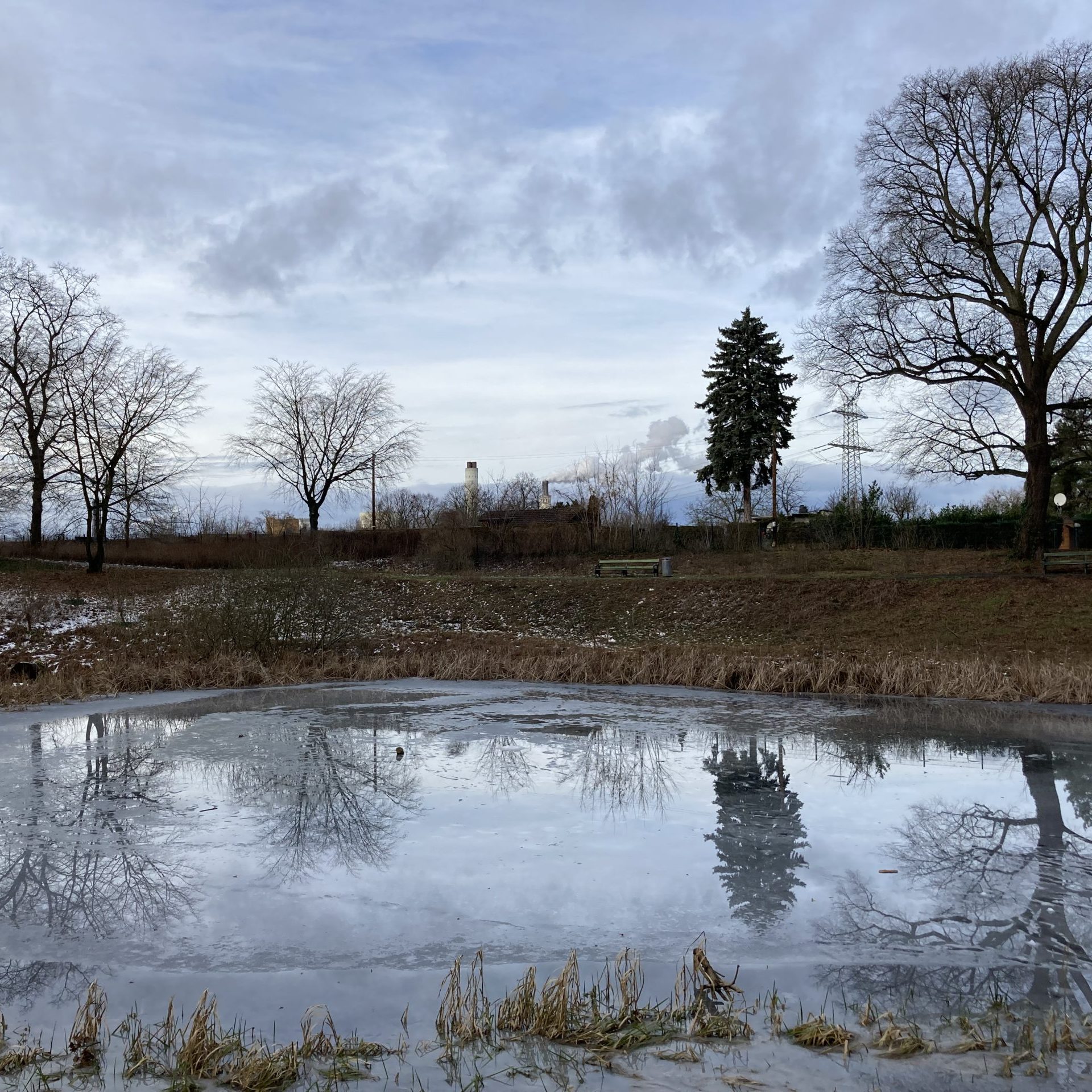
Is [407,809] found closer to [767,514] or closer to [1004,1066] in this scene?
[1004,1066]

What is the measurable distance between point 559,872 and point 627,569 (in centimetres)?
2488

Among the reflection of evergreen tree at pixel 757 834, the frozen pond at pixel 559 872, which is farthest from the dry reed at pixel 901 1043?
the reflection of evergreen tree at pixel 757 834

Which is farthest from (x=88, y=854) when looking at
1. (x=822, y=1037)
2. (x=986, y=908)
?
(x=986, y=908)

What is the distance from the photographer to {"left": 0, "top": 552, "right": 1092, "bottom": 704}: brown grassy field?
1522 centimetres

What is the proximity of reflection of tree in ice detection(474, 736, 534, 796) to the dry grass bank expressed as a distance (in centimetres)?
520

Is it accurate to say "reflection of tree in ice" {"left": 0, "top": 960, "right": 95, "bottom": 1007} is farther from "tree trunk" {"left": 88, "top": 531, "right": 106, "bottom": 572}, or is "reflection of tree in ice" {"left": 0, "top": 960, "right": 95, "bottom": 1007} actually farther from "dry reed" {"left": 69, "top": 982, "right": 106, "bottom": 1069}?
"tree trunk" {"left": 88, "top": 531, "right": 106, "bottom": 572}

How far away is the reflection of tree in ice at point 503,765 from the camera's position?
877 cm

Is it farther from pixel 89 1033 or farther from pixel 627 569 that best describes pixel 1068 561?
pixel 89 1033

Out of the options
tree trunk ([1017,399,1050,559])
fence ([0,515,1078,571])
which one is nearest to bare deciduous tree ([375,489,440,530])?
fence ([0,515,1078,571])

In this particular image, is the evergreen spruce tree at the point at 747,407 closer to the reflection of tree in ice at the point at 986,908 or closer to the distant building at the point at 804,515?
the distant building at the point at 804,515

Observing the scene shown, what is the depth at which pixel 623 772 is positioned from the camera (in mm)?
9312

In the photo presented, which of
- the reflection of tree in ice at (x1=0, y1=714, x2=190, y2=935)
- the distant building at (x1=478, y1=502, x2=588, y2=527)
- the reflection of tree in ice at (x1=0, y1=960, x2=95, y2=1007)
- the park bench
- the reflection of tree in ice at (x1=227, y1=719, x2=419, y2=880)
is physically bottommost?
the reflection of tree in ice at (x1=0, y1=960, x2=95, y2=1007)

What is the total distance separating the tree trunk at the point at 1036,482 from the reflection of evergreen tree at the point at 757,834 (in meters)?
20.4

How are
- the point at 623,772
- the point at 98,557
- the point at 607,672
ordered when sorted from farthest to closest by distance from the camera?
the point at 98,557, the point at 607,672, the point at 623,772
